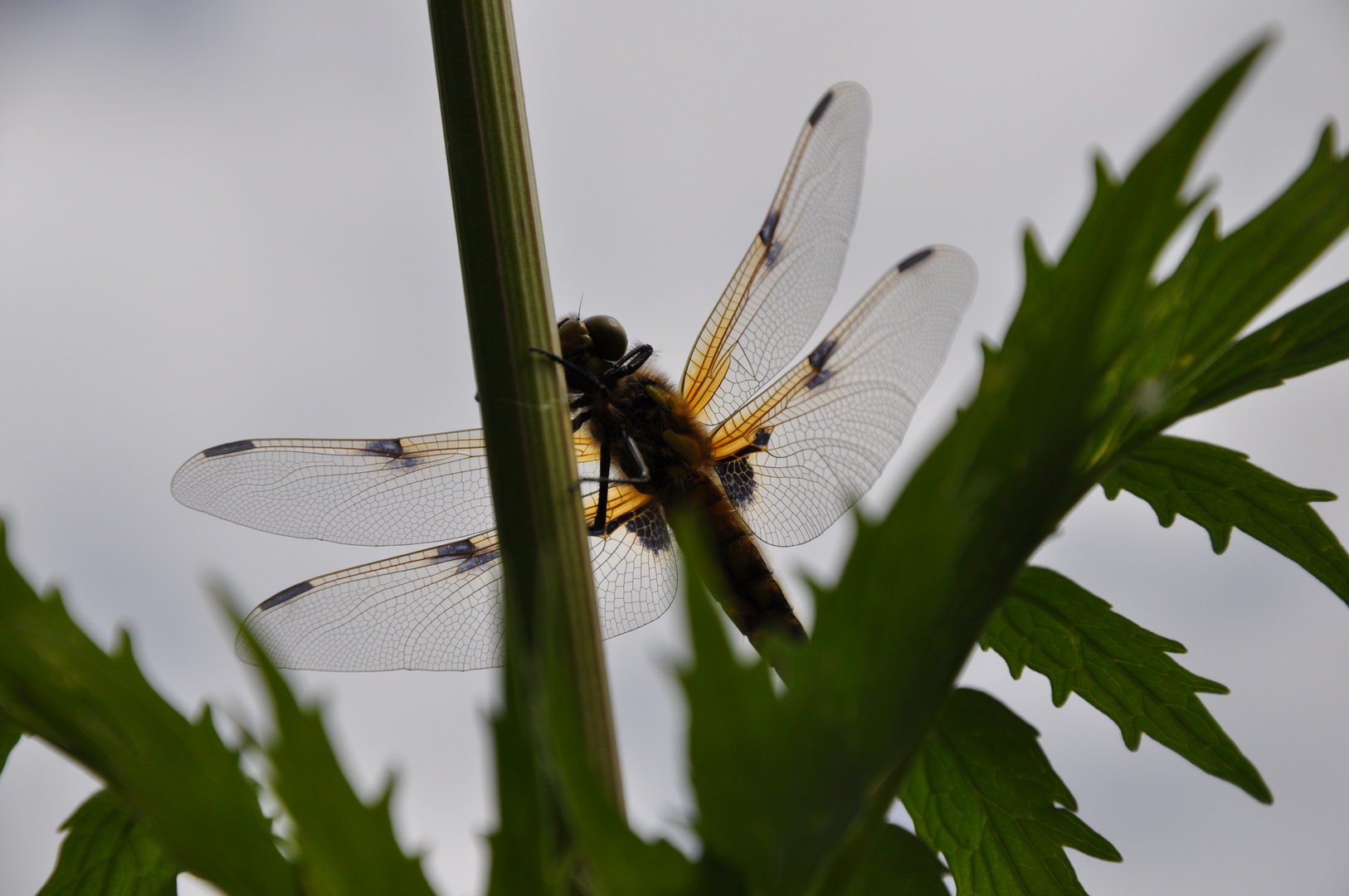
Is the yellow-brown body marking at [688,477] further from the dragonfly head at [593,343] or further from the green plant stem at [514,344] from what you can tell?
the green plant stem at [514,344]

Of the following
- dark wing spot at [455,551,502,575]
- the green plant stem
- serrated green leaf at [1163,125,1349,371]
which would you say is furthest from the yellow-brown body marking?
serrated green leaf at [1163,125,1349,371]

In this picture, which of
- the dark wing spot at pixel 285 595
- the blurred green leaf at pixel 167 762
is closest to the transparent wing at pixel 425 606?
the dark wing spot at pixel 285 595

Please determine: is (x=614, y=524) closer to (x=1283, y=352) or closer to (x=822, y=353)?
(x=822, y=353)

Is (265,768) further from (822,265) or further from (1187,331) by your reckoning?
(822,265)

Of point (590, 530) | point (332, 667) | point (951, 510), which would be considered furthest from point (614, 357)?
point (951, 510)

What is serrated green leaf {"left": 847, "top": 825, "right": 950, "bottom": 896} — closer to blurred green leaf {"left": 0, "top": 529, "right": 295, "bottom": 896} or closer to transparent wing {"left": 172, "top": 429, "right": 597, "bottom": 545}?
blurred green leaf {"left": 0, "top": 529, "right": 295, "bottom": 896}

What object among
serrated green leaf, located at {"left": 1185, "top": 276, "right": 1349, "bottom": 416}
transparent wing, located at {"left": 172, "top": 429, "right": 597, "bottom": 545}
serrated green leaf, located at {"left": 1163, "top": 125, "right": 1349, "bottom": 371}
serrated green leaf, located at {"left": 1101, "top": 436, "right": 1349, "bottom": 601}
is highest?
serrated green leaf, located at {"left": 1163, "top": 125, "right": 1349, "bottom": 371}
